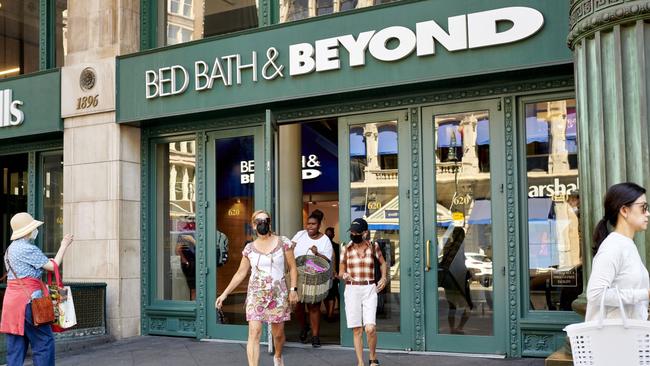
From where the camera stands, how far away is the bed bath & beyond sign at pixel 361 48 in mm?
7910

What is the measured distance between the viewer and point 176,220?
11.0 metres

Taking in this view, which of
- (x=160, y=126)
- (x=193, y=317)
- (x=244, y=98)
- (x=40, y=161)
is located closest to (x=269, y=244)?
(x=244, y=98)

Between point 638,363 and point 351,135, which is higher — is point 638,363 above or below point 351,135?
below

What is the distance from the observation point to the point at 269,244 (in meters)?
7.44

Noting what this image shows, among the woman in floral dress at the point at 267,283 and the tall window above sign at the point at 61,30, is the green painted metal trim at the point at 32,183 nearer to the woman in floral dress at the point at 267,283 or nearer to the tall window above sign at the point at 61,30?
the tall window above sign at the point at 61,30

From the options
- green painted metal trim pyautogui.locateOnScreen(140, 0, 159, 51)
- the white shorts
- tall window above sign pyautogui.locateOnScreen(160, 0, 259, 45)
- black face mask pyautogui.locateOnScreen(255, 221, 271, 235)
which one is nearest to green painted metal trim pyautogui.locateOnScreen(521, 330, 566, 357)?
the white shorts

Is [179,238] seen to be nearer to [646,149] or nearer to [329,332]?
[329,332]

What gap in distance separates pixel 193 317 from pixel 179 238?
1287mm

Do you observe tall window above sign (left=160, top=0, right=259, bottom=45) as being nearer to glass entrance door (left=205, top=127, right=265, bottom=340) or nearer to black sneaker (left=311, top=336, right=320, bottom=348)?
glass entrance door (left=205, top=127, right=265, bottom=340)

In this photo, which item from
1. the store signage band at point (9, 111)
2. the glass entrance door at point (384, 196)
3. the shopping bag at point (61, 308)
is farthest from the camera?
the store signage band at point (9, 111)

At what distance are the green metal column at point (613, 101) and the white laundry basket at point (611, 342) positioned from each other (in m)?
2.76

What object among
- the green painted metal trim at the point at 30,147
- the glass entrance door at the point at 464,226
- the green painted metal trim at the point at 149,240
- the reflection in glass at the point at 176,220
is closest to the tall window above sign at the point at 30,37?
the green painted metal trim at the point at 30,147

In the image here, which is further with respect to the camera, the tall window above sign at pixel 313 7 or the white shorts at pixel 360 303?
the tall window above sign at pixel 313 7

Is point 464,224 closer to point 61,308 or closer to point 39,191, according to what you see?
point 61,308
